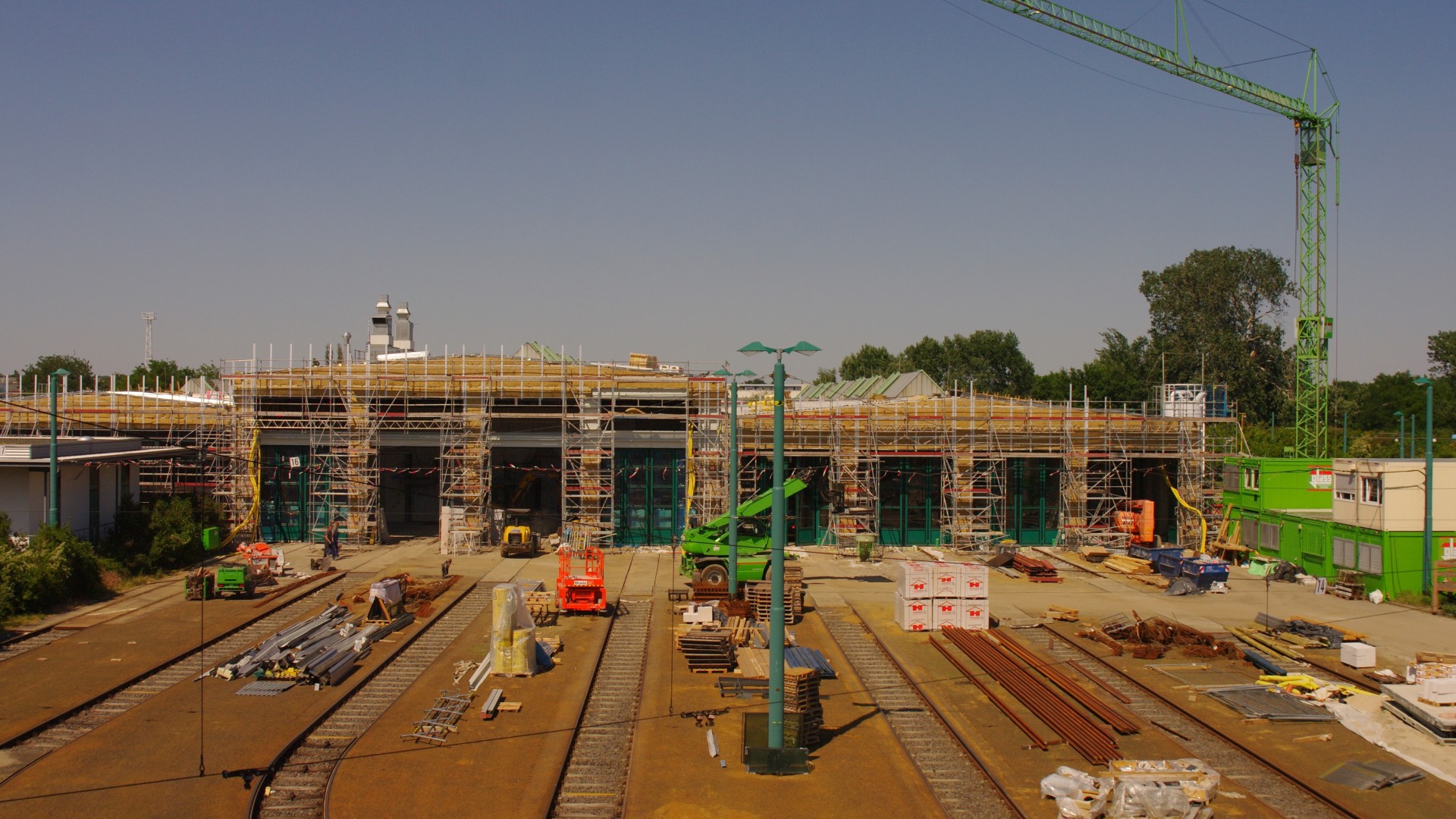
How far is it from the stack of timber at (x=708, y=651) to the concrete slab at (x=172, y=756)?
643cm

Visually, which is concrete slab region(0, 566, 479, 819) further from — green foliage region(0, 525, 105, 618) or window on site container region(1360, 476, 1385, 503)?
window on site container region(1360, 476, 1385, 503)

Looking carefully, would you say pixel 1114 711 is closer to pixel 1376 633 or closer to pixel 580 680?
pixel 580 680

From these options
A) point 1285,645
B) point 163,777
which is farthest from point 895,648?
point 163,777

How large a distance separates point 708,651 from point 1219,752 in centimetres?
939

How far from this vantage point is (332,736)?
→ 614 inches

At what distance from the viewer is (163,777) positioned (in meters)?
13.6

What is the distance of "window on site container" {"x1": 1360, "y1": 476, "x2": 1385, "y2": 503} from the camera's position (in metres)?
29.1

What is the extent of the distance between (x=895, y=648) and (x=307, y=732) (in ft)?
40.1

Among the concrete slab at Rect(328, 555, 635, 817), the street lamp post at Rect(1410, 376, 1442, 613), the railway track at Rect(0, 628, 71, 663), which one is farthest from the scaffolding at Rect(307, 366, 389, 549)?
the street lamp post at Rect(1410, 376, 1442, 613)

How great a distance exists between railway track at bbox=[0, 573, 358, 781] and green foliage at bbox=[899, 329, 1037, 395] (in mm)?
77531

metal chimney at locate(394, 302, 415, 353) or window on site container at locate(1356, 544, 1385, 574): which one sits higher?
metal chimney at locate(394, 302, 415, 353)

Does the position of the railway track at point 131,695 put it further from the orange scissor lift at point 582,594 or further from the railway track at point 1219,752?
the railway track at point 1219,752

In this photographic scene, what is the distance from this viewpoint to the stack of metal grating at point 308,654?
1872cm

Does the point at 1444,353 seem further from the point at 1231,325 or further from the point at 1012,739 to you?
the point at 1012,739
